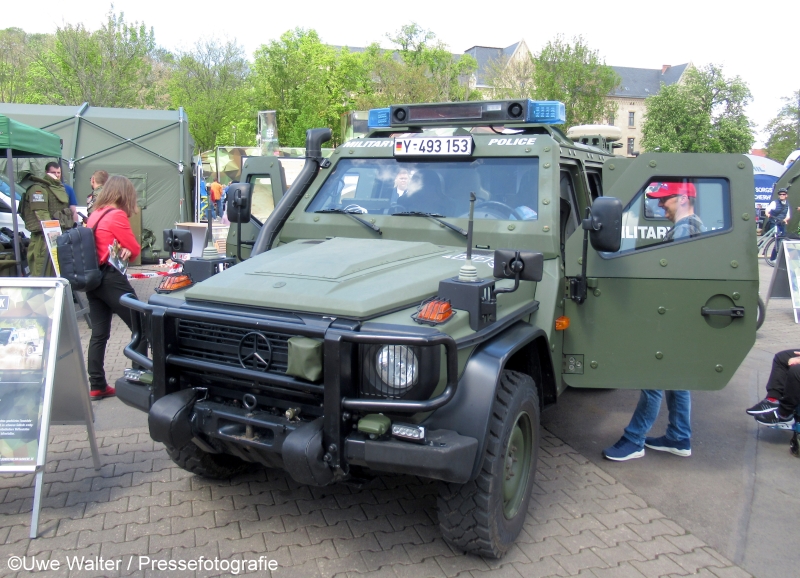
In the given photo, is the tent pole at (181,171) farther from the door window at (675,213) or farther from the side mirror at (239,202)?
the door window at (675,213)

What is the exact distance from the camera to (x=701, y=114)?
4303 centimetres

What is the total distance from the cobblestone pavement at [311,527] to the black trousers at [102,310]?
4.09ft

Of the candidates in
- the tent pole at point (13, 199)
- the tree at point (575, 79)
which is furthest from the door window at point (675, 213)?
the tree at point (575, 79)

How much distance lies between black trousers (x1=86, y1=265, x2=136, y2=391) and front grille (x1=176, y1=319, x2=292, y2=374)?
247 centimetres

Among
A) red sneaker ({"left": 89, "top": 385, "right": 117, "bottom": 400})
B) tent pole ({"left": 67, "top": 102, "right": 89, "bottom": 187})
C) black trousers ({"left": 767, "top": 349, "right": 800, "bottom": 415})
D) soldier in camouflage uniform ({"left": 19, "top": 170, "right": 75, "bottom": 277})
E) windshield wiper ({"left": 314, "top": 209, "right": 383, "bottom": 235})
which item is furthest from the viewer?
tent pole ({"left": 67, "top": 102, "right": 89, "bottom": 187})

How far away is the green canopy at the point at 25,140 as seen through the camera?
6.92 m

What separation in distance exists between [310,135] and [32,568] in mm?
3099

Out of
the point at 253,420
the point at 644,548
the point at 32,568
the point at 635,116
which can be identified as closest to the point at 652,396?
the point at 644,548

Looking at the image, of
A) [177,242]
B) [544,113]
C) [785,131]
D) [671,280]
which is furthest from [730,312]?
[785,131]

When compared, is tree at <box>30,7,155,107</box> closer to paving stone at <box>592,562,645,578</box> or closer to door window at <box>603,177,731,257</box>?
door window at <box>603,177,731,257</box>

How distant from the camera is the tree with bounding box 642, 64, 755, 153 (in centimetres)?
4247

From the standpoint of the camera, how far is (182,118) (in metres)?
14.6

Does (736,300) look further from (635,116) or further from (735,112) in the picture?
(635,116)

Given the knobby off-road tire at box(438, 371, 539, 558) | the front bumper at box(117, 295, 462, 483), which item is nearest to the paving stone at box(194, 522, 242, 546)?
the front bumper at box(117, 295, 462, 483)
